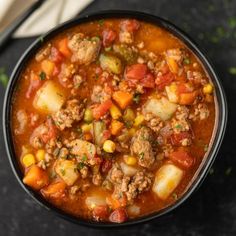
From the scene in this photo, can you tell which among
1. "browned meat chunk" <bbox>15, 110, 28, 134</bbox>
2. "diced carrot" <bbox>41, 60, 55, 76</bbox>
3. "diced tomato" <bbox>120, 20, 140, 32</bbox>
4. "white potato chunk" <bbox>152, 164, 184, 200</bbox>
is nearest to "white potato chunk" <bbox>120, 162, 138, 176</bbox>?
"white potato chunk" <bbox>152, 164, 184, 200</bbox>

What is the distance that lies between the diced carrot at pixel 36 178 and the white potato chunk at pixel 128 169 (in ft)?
2.29

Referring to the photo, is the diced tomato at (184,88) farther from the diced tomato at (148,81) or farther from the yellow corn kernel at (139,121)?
the yellow corn kernel at (139,121)

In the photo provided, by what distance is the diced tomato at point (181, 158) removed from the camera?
4992 mm

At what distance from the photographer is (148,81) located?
16.6 ft

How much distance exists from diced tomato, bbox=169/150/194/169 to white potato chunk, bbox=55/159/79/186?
2.88 ft

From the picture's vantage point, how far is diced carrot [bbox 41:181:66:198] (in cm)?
497

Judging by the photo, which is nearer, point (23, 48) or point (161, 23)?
point (161, 23)

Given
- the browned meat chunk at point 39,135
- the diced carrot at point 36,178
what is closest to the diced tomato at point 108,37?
the browned meat chunk at point 39,135

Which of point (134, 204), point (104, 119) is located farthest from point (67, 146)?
point (134, 204)

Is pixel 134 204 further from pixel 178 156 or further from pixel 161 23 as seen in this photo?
pixel 161 23

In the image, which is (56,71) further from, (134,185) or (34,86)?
(134,185)

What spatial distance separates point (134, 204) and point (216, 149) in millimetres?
901

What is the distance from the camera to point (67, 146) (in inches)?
197

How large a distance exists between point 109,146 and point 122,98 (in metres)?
0.46
